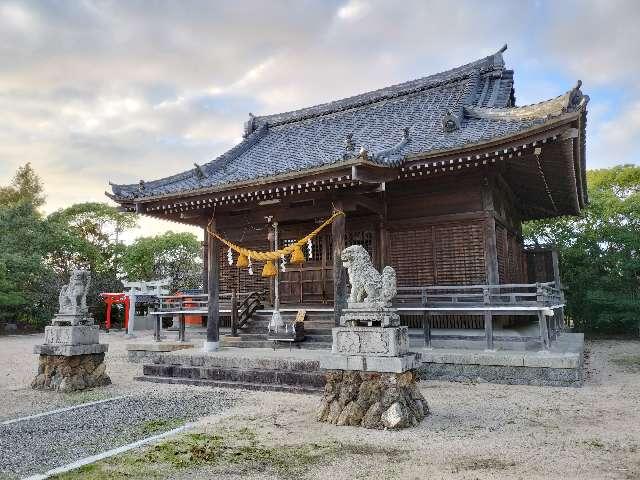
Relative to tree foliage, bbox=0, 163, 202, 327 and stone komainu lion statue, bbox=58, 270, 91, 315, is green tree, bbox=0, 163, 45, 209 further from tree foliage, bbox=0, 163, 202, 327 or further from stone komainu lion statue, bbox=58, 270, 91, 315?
stone komainu lion statue, bbox=58, 270, 91, 315

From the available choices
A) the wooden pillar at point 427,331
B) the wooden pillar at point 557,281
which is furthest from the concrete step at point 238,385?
the wooden pillar at point 557,281

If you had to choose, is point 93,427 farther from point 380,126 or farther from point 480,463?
point 380,126

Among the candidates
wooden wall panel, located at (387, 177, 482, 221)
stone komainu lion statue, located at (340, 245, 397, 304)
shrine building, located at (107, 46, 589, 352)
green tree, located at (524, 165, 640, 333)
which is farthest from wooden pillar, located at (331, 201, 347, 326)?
green tree, located at (524, 165, 640, 333)

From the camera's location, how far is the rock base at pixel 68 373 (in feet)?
33.1

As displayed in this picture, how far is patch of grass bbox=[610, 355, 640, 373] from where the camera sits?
11.8m

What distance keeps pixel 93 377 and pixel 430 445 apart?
319 inches

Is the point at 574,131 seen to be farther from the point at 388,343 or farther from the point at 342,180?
the point at 388,343

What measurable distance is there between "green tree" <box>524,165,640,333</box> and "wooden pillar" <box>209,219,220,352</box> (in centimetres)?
1512

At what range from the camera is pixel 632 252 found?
19109 mm

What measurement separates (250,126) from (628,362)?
16.4 m

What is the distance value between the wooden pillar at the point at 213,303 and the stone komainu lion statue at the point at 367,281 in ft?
20.0

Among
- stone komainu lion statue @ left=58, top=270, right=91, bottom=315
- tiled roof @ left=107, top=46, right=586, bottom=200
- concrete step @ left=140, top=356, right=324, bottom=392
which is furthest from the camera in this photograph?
tiled roof @ left=107, top=46, right=586, bottom=200

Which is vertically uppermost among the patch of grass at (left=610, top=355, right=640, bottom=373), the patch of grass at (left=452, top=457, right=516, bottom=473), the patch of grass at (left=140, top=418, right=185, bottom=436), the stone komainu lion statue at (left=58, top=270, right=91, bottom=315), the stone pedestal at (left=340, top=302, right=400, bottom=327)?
the stone komainu lion statue at (left=58, top=270, right=91, bottom=315)

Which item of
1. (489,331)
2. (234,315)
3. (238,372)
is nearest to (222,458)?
(238,372)
